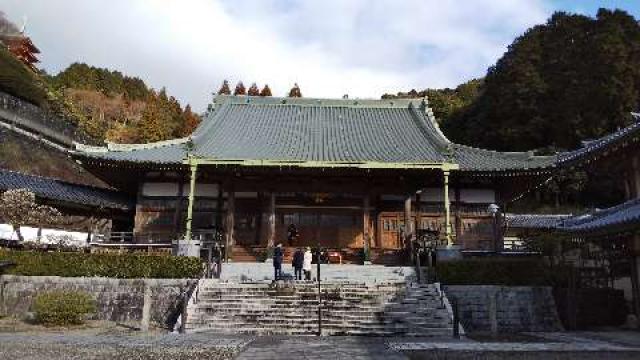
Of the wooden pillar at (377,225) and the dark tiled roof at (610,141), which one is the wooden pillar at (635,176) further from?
the wooden pillar at (377,225)

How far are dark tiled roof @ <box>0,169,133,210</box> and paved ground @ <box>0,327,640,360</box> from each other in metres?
11.5

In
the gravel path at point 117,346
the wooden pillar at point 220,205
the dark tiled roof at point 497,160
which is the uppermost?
the dark tiled roof at point 497,160

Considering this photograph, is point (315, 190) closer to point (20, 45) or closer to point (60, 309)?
point (60, 309)

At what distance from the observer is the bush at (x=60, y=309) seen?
656 inches

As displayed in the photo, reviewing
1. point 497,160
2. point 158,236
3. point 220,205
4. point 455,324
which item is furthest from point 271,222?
point 497,160

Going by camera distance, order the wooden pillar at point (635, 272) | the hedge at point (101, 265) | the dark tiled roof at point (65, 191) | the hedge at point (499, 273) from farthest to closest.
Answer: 1. the dark tiled roof at point (65, 191)
2. the hedge at point (101, 265)
3. the hedge at point (499, 273)
4. the wooden pillar at point (635, 272)

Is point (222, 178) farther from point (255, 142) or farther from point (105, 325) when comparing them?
point (105, 325)

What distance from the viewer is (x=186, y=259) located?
1972cm

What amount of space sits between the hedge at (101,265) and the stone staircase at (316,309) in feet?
4.39

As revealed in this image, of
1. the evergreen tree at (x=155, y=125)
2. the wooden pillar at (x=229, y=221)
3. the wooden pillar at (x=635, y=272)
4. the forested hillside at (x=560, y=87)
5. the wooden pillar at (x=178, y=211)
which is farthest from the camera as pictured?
the evergreen tree at (x=155, y=125)

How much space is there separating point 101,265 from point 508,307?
14756 mm

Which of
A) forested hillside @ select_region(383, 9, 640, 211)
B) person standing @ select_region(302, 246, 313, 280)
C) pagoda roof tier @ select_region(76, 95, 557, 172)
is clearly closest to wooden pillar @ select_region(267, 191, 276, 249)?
pagoda roof tier @ select_region(76, 95, 557, 172)

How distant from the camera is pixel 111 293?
1902cm

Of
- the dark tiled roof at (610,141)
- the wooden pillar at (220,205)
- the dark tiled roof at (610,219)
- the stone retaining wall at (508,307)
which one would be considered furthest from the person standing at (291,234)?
the dark tiled roof at (610,141)
